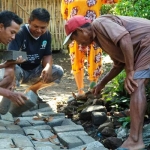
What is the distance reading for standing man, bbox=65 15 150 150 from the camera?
3.73 metres

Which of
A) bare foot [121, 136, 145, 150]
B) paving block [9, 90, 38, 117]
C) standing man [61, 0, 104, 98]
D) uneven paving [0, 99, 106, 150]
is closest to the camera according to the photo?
bare foot [121, 136, 145, 150]

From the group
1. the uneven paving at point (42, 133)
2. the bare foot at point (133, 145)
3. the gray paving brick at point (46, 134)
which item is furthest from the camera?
the gray paving brick at point (46, 134)

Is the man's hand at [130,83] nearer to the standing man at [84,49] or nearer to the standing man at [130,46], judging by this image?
the standing man at [130,46]

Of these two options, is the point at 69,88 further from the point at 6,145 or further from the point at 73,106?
the point at 6,145

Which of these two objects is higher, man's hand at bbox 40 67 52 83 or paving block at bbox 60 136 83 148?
man's hand at bbox 40 67 52 83

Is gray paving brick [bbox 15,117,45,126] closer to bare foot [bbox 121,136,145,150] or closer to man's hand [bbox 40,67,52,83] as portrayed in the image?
man's hand [bbox 40,67,52,83]

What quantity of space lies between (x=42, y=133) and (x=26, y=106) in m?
0.51

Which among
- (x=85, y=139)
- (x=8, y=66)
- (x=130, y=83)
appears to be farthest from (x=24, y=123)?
(x=130, y=83)

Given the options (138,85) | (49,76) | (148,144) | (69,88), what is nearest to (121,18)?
(138,85)

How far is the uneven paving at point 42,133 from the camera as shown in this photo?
12.5ft

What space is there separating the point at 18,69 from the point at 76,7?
1.53 metres

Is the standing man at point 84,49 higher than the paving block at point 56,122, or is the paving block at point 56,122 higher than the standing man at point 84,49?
the standing man at point 84,49

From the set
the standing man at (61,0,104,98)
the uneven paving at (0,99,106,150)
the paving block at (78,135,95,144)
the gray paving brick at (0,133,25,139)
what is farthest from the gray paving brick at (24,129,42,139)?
the standing man at (61,0,104,98)

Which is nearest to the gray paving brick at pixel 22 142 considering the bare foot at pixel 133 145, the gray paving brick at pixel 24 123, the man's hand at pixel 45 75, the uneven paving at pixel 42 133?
the uneven paving at pixel 42 133
